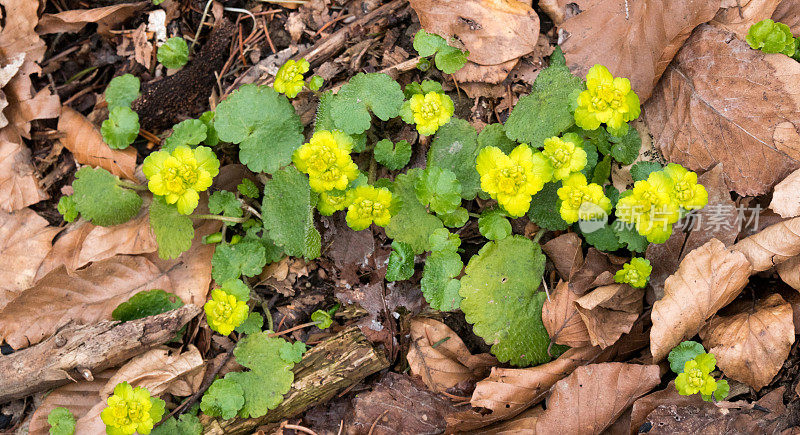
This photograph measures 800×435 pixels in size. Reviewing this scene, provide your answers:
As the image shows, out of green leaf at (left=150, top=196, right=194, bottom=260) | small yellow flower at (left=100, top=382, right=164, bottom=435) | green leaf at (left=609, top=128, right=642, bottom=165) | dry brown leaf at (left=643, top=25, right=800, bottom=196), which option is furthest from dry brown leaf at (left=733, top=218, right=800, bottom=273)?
small yellow flower at (left=100, top=382, right=164, bottom=435)

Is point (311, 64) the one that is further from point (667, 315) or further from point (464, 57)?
point (667, 315)

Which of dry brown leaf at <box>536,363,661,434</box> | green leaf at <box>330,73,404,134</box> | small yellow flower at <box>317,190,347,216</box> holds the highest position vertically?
green leaf at <box>330,73,404,134</box>

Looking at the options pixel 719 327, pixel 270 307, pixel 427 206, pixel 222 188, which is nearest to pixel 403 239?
pixel 427 206

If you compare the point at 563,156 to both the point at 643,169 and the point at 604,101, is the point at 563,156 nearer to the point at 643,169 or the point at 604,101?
the point at 604,101

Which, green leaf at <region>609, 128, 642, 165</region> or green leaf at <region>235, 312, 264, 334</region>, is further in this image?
green leaf at <region>235, 312, 264, 334</region>

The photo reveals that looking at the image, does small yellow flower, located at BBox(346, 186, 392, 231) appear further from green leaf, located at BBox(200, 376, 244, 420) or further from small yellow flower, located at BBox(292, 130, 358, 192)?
green leaf, located at BBox(200, 376, 244, 420)

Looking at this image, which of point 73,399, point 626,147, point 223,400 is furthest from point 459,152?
point 73,399
